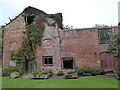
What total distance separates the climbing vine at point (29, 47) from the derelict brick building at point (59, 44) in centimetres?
62

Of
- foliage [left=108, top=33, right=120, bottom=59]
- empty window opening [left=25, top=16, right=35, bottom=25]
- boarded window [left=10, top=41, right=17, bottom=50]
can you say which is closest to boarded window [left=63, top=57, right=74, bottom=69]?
foliage [left=108, top=33, right=120, bottom=59]

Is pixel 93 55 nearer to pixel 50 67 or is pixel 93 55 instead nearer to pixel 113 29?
pixel 113 29

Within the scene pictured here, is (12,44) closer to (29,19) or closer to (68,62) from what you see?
(29,19)

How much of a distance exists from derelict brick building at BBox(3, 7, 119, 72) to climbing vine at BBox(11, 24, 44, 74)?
0.62m

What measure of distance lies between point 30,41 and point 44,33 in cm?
233

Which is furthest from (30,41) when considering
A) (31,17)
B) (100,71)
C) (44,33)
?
(100,71)

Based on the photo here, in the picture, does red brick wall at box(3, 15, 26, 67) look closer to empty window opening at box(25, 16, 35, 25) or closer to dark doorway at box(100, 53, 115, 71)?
empty window opening at box(25, 16, 35, 25)

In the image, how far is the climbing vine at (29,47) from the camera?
18.9 meters

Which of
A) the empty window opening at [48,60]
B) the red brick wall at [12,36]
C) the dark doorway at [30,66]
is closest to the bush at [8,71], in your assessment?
the red brick wall at [12,36]

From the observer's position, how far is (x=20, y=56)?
62.8 ft

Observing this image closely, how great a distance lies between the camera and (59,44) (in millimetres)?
18281

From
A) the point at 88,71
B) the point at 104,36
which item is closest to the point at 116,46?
the point at 104,36

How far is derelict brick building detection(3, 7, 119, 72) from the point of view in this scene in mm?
17094

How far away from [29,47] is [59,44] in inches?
171
